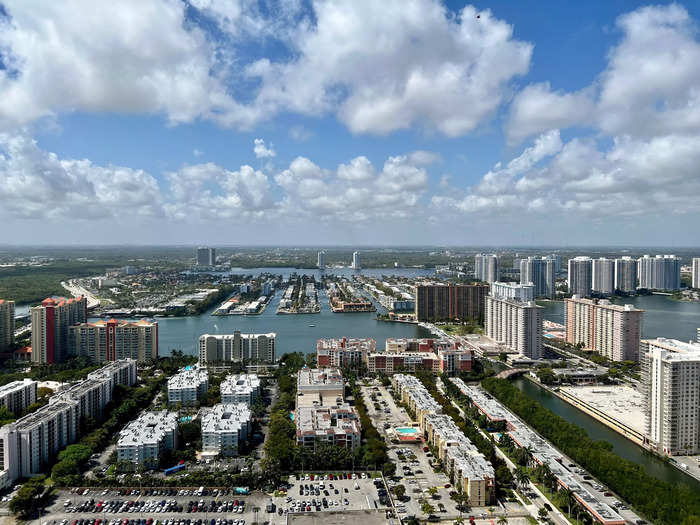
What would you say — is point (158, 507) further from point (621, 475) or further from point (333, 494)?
point (621, 475)

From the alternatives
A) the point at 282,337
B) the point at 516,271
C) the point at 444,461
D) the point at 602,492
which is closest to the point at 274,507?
the point at 444,461

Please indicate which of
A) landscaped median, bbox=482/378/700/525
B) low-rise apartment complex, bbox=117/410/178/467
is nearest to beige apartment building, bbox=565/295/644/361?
landscaped median, bbox=482/378/700/525

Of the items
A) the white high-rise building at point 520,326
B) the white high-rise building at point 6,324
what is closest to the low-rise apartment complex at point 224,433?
the white high-rise building at point 520,326

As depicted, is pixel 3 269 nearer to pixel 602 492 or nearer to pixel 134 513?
pixel 134 513

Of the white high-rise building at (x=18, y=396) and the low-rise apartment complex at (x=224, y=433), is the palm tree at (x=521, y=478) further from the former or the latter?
the white high-rise building at (x=18, y=396)

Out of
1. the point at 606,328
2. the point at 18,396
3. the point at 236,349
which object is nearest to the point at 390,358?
the point at 236,349

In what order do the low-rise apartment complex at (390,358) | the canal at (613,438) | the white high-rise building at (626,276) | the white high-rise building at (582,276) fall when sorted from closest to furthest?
the canal at (613,438), the low-rise apartment complex at (390,358), the white high-rise building at (582,276), the white high-rise building at (626,276)

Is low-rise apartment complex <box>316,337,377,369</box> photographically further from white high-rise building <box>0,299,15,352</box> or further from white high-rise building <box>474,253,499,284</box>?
white high-rise building <box>474,253,499,284</box>
